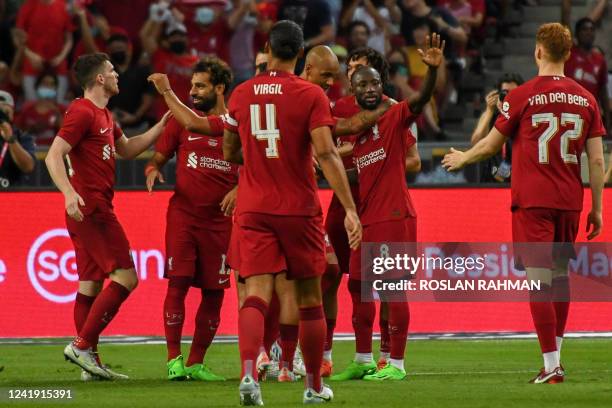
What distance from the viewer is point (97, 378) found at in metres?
12.1

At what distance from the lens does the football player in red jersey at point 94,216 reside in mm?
12039

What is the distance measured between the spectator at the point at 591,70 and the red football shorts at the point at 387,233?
930 centimetres

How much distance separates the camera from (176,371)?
12.0 metres

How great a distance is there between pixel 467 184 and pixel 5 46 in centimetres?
867

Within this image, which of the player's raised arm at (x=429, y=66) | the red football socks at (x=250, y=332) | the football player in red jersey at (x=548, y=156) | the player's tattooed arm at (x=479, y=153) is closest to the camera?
the red football socks at (x=250, y=332)

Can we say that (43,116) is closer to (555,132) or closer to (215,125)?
(215,125)

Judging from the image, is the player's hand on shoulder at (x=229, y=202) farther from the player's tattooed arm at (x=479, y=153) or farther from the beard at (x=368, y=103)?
the player's tattooed arm at (x=479, y=153)

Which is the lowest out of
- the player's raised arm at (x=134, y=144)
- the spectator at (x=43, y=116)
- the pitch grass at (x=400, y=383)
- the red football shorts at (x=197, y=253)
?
the pitch grass at (x=400, y=383)

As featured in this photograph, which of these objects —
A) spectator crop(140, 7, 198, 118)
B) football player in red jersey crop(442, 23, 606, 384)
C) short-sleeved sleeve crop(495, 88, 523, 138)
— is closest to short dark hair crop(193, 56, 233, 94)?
football player in red jersey crop(442, 23, 606, 384)

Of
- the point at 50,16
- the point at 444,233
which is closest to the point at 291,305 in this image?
the point at 444,233

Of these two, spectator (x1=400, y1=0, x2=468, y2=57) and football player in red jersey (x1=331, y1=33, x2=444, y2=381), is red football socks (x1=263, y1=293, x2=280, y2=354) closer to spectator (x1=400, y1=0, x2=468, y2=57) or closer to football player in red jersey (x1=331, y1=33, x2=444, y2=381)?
football player in red jersey (x1=331, y1=33, x2=444, y2=381)

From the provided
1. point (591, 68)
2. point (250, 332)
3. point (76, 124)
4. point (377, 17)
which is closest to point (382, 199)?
point (76, 124)

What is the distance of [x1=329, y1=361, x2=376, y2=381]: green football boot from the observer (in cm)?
1188

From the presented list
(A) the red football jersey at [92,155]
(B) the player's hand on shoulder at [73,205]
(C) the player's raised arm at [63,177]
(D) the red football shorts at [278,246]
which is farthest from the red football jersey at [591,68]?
(D) the red football shorts at [278,246]
